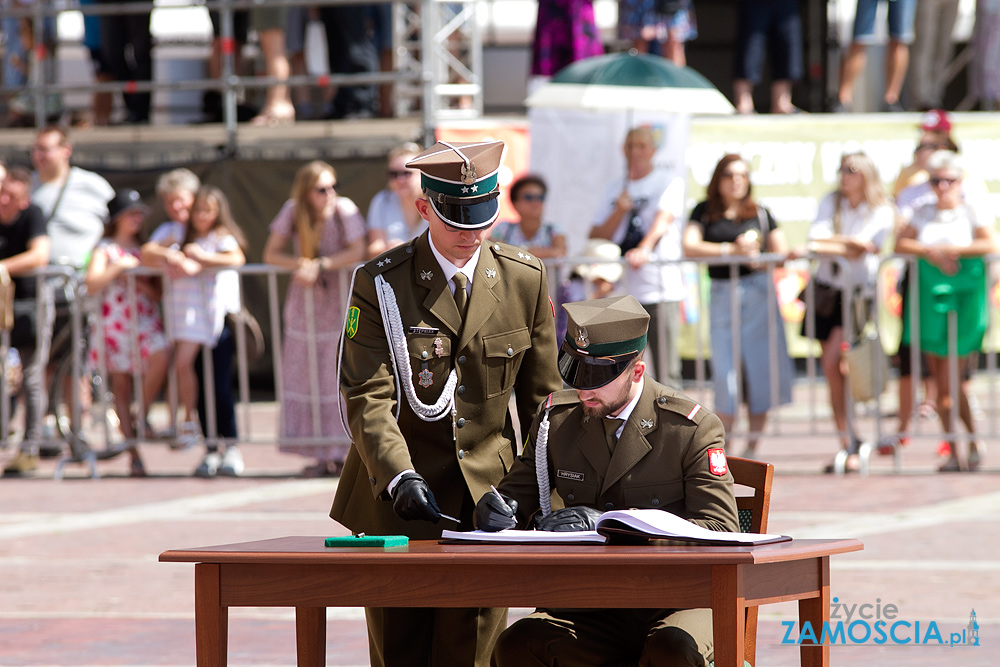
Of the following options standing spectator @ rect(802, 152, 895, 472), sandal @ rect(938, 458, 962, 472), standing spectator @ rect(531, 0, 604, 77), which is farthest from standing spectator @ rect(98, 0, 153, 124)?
sandal @ rect(938, 458, 962, 472)

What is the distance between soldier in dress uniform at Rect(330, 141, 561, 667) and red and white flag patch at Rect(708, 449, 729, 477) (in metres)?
0.68

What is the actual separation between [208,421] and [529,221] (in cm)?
256

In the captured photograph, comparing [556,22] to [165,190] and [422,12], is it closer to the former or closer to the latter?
[422,12]

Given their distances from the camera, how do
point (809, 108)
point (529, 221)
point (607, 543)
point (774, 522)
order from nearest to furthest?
point (607, 543) → point (774, 522) → point (529, 221) → point (809, 108)

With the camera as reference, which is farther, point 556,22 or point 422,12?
point 556,22

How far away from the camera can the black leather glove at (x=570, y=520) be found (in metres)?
3.80

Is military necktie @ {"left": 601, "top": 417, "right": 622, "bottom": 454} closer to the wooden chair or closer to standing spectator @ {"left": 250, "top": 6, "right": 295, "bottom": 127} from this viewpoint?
the wooden chair

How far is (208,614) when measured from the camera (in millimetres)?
3510

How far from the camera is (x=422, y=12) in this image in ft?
40.3

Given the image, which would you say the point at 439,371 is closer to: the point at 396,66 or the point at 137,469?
the point at 137,469

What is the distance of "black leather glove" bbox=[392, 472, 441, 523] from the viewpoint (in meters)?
3.80

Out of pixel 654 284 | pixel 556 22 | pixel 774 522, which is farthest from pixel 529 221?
pixel 556 22

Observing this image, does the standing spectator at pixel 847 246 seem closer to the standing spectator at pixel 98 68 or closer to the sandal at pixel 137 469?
the sandal at pixel 137 469

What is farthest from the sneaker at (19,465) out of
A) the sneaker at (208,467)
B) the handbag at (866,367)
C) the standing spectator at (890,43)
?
the standing spectator at (890,43)
